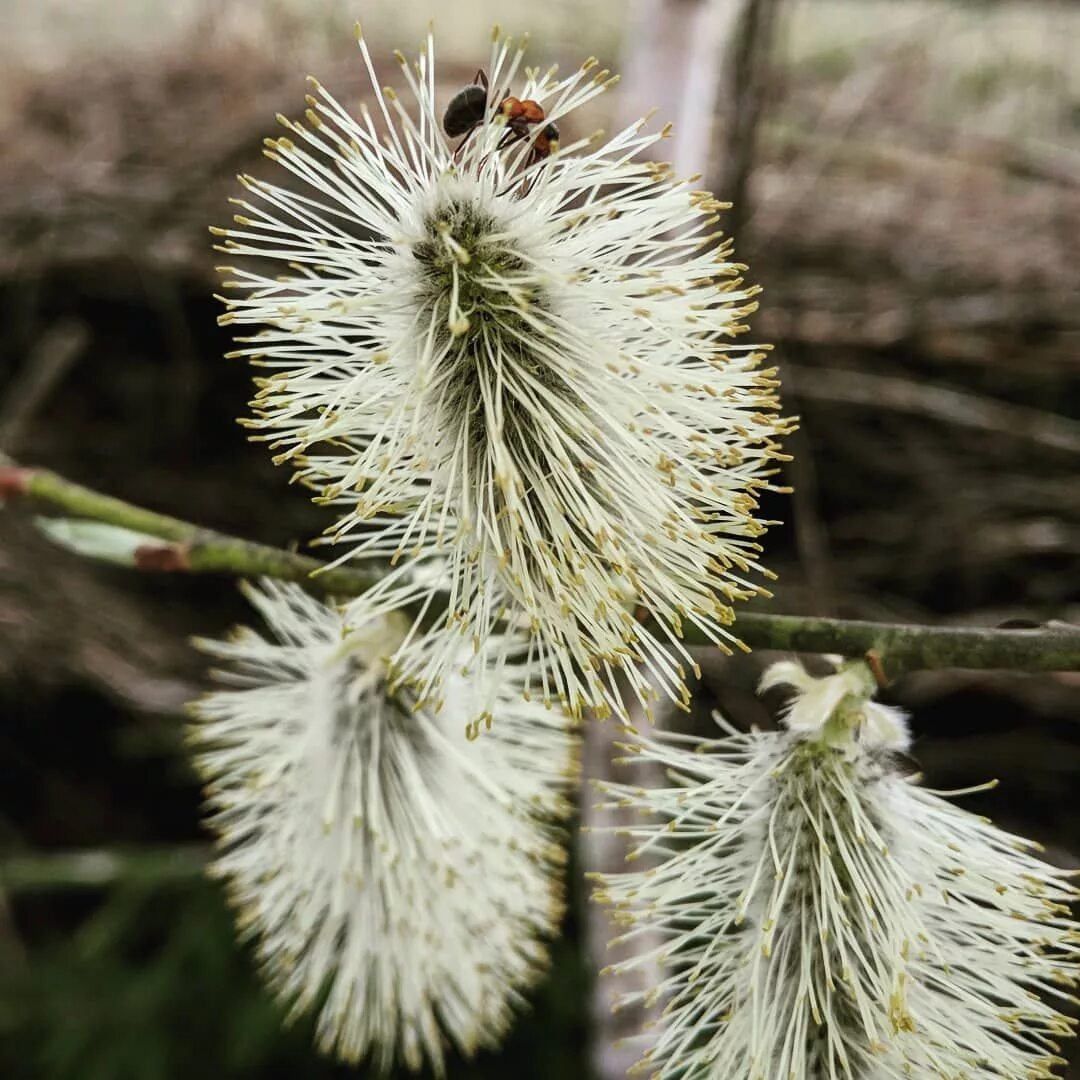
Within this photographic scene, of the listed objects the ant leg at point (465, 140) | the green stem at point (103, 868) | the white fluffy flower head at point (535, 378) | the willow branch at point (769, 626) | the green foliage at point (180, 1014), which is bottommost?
the green foliage at point (180, 1014)

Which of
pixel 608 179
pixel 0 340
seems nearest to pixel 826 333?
pixel 608 179

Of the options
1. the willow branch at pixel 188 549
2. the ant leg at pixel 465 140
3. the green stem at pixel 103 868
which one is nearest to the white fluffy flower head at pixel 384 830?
the willow branch at pixel 188 549

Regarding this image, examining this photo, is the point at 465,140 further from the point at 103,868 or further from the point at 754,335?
the point at 103,868

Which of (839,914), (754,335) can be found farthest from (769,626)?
(754,335)

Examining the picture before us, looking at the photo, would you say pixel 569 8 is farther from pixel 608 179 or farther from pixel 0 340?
pixel 608 179

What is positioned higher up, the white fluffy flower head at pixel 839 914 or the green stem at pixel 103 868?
the white fluffy flower head at pixel 839 914

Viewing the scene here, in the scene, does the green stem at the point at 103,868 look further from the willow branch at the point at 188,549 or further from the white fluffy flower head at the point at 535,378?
the white fluffy flower head at the point at 535,378

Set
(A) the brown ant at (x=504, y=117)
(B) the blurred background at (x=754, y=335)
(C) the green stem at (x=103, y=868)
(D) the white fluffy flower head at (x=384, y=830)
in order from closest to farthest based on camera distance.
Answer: (A) the brown ant at (x=504, y=117), (D) the white fluffy flower head at (x=384, y=830), (B) the blurred background at (x=754, y=335), (C) the green stem at (x=103, y=868)
